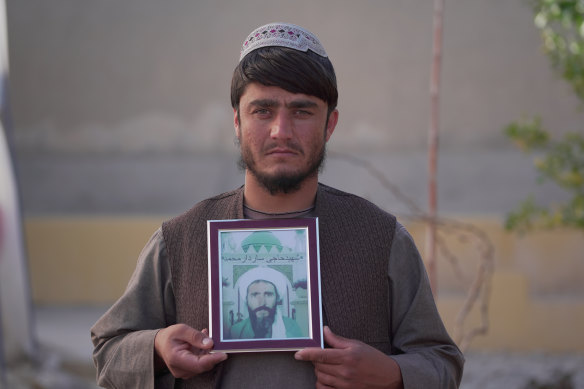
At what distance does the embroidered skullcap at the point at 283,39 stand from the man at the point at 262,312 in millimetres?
616

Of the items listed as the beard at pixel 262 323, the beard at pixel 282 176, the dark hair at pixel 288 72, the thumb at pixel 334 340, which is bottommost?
the thumb at pixel 334 340

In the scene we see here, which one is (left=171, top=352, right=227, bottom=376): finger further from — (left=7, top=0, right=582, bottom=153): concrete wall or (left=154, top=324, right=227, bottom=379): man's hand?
(left=7, top=0, right=582, bottom=153): concrete wall

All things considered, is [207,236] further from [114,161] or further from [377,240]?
[114,161]

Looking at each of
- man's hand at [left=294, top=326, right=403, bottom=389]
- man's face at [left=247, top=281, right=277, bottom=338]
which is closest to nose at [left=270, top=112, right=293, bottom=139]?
man's face at [left=247, top=281, right=277, bottom=338]

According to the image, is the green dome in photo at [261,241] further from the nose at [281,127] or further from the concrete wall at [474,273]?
the concrete wall at [474,273]

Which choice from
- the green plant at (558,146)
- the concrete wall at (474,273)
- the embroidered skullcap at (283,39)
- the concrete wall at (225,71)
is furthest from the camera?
the concrete wall at (225,71)

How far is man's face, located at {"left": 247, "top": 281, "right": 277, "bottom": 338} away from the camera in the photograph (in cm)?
217

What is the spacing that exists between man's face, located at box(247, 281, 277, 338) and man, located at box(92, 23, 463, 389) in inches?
3.6

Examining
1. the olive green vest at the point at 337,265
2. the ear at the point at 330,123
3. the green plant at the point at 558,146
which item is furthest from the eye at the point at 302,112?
the green plant at the point at 558,146

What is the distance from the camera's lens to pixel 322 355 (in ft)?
6.89

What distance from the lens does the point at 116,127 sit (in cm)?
863

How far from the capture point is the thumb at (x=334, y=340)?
211cm

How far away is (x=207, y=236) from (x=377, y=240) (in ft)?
1.54

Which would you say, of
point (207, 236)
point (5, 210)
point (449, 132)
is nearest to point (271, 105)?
point (207, 236)
